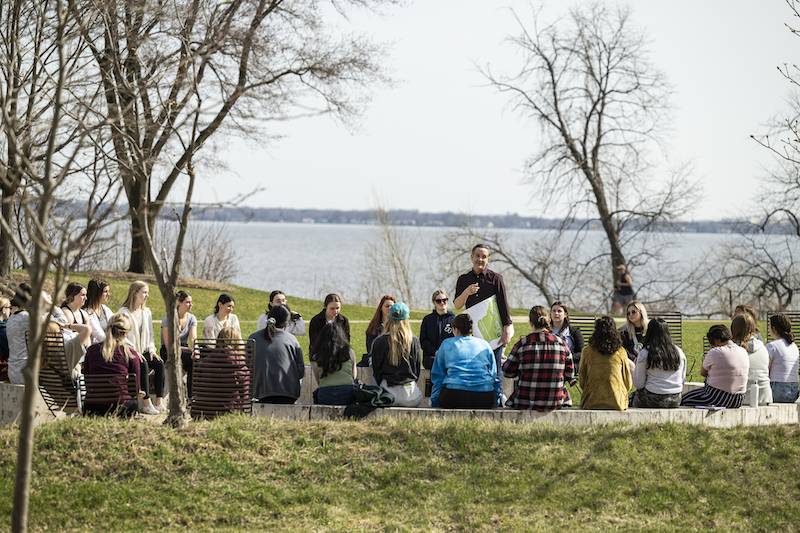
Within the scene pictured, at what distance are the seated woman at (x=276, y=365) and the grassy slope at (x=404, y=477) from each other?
1.71 feet

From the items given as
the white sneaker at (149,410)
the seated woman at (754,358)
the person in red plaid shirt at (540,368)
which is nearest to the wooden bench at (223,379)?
the white sneaker at (149,410)

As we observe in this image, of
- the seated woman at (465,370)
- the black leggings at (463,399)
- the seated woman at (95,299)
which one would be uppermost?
the seated woman at (95,299)

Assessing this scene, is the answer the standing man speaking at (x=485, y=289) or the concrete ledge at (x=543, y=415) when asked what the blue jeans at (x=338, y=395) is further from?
the standing man speaking at (x=485, y=289)

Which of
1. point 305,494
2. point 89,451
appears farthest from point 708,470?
point 89,451

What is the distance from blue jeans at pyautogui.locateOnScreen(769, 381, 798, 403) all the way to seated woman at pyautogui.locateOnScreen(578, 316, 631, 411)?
224 cm

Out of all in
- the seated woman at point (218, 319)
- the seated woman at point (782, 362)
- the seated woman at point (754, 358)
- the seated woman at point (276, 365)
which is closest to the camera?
the seated woman at point (276, 365)

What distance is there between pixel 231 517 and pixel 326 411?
1.85m

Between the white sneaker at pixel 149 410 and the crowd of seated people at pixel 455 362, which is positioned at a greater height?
the crowd of seated people at pixel 455 362

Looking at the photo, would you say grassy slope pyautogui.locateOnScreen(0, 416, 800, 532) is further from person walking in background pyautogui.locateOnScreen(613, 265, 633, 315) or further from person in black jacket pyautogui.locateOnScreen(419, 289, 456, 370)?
person walking in background pyautogui.locateOnScreen(613, 265, 633, 315)

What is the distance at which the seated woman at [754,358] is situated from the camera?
27.1 ft

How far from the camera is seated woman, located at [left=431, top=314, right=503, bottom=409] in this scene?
751 centimetres

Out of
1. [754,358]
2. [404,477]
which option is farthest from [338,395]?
[754,358]

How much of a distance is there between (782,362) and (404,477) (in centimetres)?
484

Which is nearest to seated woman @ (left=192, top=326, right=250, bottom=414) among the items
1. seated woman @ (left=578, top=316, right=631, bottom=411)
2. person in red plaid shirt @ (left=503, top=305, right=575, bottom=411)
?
person in red plaid shirt @ (left=503, top=305, right=575, bottom=411)
